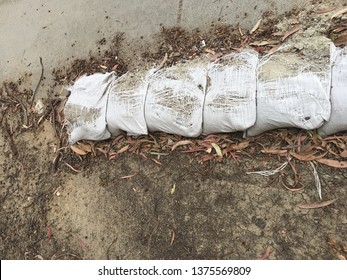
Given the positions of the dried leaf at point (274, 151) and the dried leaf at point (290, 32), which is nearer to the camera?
the dried leaf at point (274, 151)

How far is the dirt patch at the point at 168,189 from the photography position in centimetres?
213

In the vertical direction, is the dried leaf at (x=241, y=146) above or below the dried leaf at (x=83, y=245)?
above

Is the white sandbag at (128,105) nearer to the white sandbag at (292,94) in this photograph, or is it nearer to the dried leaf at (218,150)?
the dried leaf at (218,150)

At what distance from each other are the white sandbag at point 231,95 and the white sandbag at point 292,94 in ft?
0.19

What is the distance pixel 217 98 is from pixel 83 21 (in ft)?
5.52

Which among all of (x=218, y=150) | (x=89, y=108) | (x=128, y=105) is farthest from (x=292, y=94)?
(x=89, y=108)

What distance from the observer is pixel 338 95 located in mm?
2006

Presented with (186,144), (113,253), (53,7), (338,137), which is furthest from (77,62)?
(338,137)

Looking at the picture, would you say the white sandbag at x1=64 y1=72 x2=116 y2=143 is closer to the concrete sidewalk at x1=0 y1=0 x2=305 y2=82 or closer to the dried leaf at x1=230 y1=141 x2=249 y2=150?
the concrete sidewalk at x1=0 y1=0 x2=305 y2=82

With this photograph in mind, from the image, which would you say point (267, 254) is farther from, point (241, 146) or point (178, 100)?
point (178, 100)

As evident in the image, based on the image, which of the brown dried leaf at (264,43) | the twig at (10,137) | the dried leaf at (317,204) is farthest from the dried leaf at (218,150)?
the twig at (10,137)

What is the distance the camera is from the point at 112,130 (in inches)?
106

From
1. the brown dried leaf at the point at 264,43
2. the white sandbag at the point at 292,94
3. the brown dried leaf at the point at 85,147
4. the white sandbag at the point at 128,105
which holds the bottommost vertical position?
the brown dried leaf at the point at 85,147

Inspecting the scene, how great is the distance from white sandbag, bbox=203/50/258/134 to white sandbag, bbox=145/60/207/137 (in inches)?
2.2
